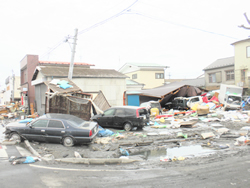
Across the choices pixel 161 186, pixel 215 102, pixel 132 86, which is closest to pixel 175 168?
pixel 161 186

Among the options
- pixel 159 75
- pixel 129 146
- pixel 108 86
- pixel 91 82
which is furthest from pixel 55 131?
pixel 159 75

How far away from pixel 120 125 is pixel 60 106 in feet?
14.5

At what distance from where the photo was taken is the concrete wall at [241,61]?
28.9m

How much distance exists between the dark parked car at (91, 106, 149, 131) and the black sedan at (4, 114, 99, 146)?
331cm

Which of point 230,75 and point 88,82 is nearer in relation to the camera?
point 88,82

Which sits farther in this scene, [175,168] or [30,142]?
[30,142]

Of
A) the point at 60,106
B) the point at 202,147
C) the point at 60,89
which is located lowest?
the point at 202,147

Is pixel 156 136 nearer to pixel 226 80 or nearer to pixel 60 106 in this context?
pixel 60 106

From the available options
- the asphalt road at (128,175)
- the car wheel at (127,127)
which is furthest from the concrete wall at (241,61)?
the asphalt road at (128,175)

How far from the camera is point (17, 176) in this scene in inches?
227

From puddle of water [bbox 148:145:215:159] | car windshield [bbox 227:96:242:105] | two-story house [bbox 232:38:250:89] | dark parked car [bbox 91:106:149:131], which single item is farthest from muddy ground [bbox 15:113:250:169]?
two-story house [bbox 232:38:250:89]

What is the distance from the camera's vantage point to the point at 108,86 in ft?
78.4

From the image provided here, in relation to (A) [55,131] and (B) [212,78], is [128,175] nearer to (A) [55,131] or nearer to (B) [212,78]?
(A) [55,131]

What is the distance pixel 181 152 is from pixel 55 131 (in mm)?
5722
